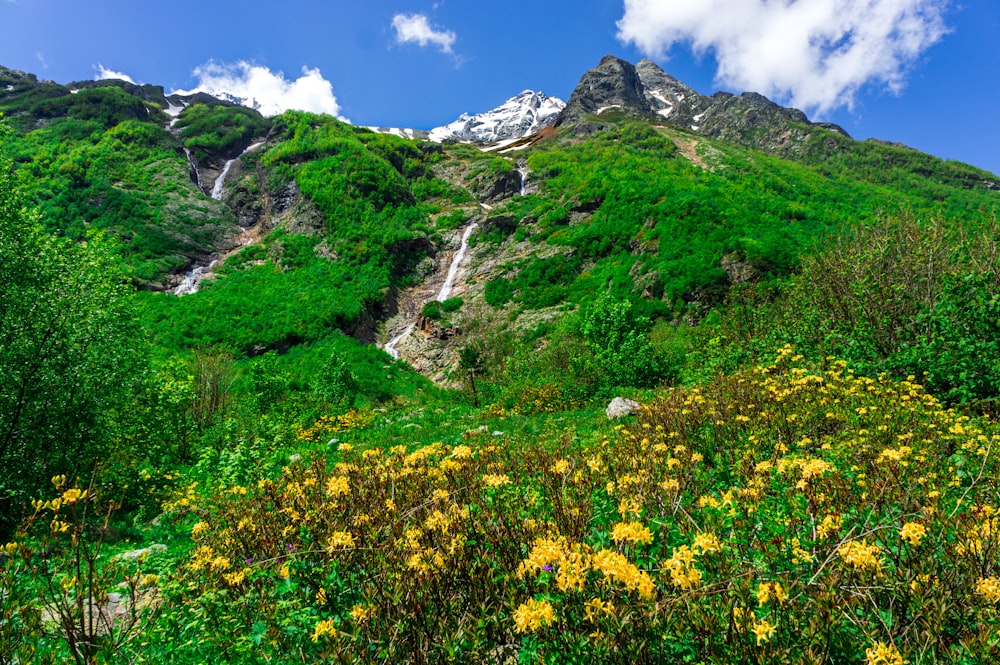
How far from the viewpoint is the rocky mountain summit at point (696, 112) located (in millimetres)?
84562

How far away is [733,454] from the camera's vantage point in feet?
17.8

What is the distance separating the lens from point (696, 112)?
114 metres

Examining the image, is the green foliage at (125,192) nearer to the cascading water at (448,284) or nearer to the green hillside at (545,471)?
the green hillside at (545,471)

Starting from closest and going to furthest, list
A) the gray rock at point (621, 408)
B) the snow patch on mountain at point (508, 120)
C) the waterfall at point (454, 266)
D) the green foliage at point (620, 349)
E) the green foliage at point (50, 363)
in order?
the green foliage at point (50, 363) < the gray rock at point (621, 408) < the green foliage at point (620, 349) < the waterfall at point (454, 266) < the snow patch on mountain at point (508, 120)

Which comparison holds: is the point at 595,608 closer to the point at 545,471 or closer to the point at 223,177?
the point at 545,471

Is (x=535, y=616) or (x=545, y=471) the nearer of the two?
(x=535, y=616)

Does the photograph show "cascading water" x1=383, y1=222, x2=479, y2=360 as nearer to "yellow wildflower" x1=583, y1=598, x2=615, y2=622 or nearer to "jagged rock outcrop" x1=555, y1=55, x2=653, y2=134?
"yellow wildflower" x1=583, y1=598, x2=615, y2=622

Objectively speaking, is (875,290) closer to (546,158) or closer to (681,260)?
(681,260)

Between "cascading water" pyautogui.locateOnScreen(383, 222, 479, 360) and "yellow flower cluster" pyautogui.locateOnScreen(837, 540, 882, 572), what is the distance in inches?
1328

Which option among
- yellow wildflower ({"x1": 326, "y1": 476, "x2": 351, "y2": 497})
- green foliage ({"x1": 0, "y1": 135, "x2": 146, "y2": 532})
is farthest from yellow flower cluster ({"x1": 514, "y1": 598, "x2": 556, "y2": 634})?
green foliage ({"x1": 0, "y1": 135, "x2": 146, "y2": 532})

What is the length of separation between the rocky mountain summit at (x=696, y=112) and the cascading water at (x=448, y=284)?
38.0 meters

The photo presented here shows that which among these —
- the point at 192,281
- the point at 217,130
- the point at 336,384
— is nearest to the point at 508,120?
the point at 217,130

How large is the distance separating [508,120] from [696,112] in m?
84.4

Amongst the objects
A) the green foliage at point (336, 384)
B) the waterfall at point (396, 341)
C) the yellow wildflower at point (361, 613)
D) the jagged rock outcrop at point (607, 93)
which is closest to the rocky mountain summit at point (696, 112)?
the jagged rock outcrop at point (607, 93)
